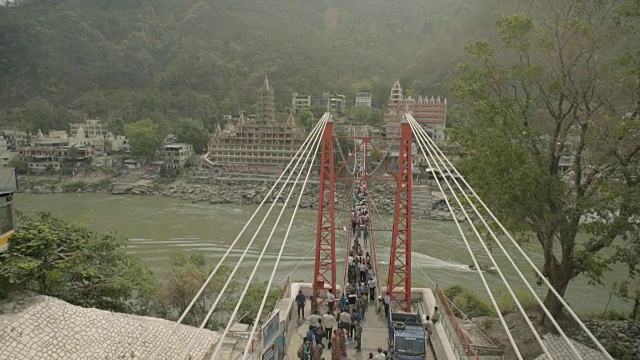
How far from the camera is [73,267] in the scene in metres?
8.59

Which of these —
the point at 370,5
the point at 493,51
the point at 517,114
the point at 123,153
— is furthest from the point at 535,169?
the point at 370,5

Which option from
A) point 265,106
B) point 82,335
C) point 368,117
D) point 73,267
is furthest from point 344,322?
point 368,117

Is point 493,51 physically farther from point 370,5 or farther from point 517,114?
point 370,5

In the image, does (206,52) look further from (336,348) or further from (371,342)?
(336,348)

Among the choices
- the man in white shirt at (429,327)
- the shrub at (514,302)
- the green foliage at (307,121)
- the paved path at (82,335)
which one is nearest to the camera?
the man in white shirt at (429,327)

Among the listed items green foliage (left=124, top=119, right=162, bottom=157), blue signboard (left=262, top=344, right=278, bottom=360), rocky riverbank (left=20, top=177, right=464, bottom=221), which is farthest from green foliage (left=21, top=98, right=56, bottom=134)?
blue signboard (left=262, top=344, right=278, bottom=360)

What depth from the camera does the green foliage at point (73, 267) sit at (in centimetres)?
782

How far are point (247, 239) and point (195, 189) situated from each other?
12.6m

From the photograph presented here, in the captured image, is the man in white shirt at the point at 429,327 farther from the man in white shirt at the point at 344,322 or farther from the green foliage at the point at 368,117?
the green foliage at the point at 368,117

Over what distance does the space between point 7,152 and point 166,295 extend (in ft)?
116

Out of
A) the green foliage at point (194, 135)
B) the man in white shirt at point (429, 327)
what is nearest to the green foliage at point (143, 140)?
the green foliage at point (194, 135)

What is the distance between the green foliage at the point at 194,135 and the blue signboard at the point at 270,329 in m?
34.2

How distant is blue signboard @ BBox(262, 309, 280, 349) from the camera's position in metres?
5.21

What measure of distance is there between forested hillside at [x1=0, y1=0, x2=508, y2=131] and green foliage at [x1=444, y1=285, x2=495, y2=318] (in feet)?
98.4
